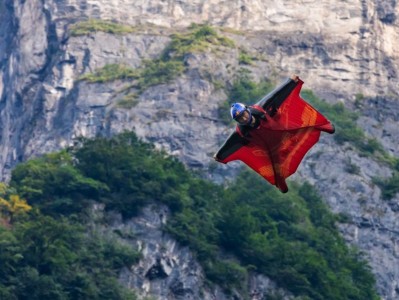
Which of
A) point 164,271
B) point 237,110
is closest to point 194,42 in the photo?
point 164,271

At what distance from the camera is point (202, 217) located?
13038 centimetres

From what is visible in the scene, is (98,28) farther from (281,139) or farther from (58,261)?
(281,139)

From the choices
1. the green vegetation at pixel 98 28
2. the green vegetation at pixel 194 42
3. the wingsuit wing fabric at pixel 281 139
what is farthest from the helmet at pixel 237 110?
the green vegetation at pixel 98 28

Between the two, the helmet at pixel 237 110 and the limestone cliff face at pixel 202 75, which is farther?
the limestone cliff face at pixel 202 75

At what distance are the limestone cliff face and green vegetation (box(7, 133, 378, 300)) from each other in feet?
11.8

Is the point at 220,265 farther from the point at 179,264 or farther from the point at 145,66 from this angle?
the point at 145,66

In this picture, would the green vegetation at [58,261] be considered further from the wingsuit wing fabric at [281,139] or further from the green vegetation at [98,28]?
the wingsuit wing fabric at [281,139]

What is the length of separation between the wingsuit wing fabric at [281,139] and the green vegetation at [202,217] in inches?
2478

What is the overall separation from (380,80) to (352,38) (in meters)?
4.74

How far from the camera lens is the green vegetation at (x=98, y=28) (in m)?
150

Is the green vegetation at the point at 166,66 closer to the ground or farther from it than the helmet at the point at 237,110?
closer to the ground

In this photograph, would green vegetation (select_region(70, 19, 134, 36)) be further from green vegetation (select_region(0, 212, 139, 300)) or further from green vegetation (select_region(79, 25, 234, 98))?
green vegetation (select_region(0, 212, 139, 300))

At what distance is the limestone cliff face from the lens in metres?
139

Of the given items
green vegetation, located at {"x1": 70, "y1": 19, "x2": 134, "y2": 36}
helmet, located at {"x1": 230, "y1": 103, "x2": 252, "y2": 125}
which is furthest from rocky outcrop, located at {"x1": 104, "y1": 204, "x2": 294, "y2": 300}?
helmet, located at {"x1": 230, "y1": 103, "x2": 252, "y2": 125}
